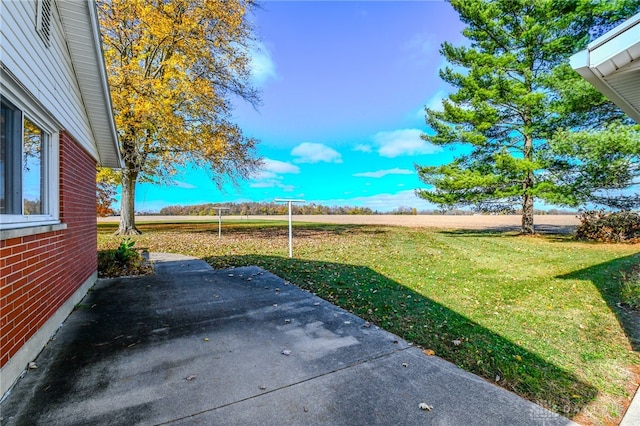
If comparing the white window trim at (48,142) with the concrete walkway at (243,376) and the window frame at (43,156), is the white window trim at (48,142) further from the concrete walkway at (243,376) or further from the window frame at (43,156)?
the concrete walkway at (243,376)

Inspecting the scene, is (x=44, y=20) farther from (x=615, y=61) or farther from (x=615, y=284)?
(x=615, y=284)

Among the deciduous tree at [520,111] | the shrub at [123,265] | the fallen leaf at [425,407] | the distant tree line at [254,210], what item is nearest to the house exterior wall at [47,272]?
the shrub at [123,265]

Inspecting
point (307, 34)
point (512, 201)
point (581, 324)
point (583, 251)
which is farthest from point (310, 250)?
point (512, 201)

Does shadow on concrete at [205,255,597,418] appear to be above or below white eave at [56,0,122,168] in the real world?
below

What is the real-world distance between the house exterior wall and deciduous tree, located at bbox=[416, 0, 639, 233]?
14900 millimetres

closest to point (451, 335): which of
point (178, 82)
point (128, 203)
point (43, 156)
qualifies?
point (43, 156)

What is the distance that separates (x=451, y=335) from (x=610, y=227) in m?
16.4

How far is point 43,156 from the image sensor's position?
12.5 ft

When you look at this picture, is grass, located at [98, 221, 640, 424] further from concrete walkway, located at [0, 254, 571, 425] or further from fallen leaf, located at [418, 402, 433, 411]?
fallen leaf, located at [418, 402, 433, 411]

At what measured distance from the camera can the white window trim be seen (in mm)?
2664

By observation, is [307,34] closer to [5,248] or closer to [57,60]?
[57,60]

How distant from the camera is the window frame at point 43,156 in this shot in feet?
9.05

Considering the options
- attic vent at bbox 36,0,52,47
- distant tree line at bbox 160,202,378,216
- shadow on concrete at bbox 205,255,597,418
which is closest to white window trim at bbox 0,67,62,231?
attic vent at bbox 36,0,52,47

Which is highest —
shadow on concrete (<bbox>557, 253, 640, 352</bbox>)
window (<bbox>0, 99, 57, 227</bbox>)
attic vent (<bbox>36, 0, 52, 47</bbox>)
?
attic vent (<bbox>36, 0, 52, 47</bbox>)
